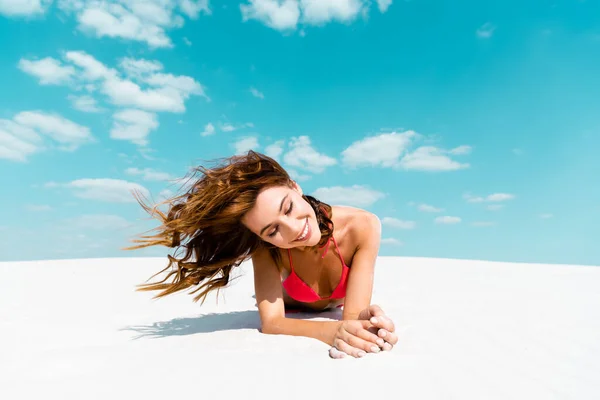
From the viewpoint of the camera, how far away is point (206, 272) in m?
3.76

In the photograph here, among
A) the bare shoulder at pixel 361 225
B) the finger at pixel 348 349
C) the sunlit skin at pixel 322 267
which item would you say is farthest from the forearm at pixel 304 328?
the bare shoulder at pixel 361 225

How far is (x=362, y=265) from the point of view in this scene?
11.1 ft

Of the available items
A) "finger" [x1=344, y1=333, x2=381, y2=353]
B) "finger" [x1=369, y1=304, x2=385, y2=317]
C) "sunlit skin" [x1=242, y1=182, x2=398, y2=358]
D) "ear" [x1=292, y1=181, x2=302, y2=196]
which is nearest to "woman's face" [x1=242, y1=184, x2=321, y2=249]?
"sunlit skin" [x1=242, y1=182, x2=398, y2=358]

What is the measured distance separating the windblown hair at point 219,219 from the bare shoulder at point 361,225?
148 mm

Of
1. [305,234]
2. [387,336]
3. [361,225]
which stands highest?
[361,225]

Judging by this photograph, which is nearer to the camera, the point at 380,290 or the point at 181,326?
the point at 181,326

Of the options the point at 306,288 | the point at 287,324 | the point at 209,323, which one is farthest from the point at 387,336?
the point at 209,323

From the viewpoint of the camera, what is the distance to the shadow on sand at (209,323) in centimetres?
370

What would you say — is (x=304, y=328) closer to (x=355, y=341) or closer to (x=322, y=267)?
(x=355, y=341)

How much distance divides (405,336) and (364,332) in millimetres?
553

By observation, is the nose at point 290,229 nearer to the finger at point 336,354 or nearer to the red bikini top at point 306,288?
the red bikini top at point 306,288

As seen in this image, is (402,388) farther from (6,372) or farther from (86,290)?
(86,290)

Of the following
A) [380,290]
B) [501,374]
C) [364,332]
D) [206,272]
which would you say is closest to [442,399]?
[501,374]

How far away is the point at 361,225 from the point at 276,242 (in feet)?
2.77
